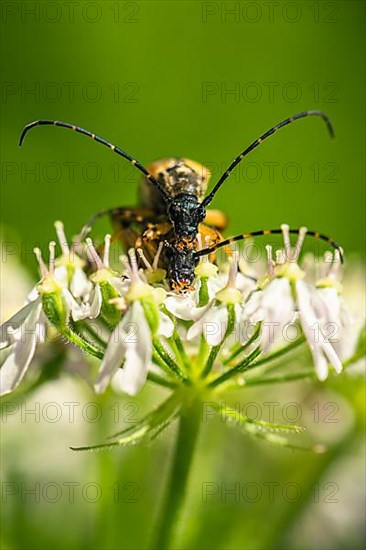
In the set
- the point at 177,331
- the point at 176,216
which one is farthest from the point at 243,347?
the point at 176,216

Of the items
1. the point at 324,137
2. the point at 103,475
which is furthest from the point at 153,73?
the point at 103,475

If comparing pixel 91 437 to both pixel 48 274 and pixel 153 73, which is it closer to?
pixel 48 274

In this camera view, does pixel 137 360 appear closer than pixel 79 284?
Yes

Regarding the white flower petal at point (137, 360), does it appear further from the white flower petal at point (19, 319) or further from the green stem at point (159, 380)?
the white flower petal at point (19, 319)

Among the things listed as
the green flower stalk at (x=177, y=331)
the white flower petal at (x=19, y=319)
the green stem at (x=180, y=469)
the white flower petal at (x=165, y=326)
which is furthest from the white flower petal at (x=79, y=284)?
the green stem at (x=180, y=469)

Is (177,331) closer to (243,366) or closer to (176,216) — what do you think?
(243,366)
